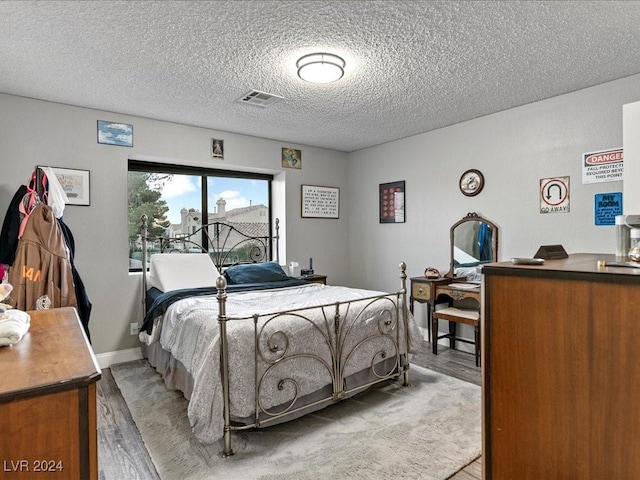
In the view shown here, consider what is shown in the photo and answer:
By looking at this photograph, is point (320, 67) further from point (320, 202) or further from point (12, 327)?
point (320, 202)

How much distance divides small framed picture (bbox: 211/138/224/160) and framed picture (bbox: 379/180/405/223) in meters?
2.03

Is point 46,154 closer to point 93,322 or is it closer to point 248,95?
point 93,322

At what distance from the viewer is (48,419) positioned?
833 mm

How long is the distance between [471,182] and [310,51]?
230cm

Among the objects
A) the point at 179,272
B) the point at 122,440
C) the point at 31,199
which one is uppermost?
the point at 31,199

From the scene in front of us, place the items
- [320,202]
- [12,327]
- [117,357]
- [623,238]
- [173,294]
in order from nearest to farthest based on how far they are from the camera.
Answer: [12,327] → [623,238] → [173,294] → [117,357] → [320,202]

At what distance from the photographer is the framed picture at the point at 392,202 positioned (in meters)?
4.60

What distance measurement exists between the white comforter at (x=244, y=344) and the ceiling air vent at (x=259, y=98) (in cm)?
168

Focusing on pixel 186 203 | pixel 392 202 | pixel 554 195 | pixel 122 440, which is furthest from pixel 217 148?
pixel 554 195

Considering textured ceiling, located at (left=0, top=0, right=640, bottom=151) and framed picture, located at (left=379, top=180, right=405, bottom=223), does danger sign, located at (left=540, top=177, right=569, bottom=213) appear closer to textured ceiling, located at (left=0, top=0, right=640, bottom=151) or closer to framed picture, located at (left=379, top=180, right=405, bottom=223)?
textured ceiling, located at (left=0, top=0, right=640, bottom=151)

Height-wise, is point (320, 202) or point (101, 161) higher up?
point (101, 161)

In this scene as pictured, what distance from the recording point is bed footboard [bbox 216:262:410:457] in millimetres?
2178

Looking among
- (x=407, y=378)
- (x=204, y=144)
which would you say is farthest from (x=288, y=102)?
(x=407, y=378)

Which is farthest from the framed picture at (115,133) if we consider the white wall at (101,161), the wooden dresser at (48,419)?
the wooden dresser at (48,419)
